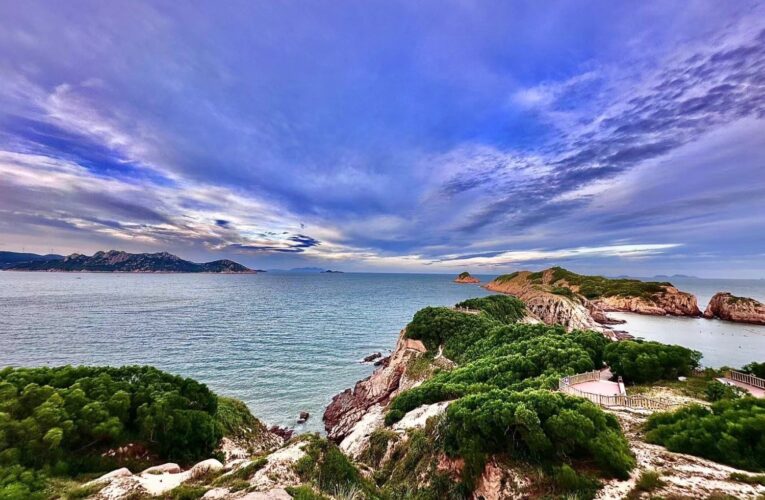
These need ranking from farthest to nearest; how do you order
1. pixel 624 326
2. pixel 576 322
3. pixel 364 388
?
pixel 624 326 < pixel 576 322 < pixel 364 388

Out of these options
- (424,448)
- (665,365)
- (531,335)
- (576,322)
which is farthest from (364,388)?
(576,322)

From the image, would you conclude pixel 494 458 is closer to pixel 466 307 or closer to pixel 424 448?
pixel 424 448

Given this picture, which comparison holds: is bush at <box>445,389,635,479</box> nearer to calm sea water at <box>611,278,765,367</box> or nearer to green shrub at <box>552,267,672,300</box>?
calm sea water at <box>611,278,765,367</box>

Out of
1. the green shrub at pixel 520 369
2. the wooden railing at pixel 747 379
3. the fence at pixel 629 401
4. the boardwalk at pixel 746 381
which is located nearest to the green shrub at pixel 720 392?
the boardwalk at pixel 746 381

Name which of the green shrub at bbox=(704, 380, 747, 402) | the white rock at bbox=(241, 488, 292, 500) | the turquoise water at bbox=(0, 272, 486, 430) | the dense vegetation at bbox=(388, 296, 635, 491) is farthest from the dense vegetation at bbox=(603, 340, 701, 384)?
the turquoise water at bbox=(0, 272, 486, 430)

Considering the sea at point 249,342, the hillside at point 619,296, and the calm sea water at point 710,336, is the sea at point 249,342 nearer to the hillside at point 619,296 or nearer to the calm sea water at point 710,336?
the calm sea water at point 710,336

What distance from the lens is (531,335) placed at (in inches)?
1256

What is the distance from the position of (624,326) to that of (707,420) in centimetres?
7578

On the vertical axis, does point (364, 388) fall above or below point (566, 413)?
below

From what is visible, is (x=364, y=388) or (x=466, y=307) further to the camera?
(x=466, y=307)

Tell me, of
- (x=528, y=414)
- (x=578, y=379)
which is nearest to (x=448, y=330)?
(x=578, y=379)

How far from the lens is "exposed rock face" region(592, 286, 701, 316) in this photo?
87.8 meters

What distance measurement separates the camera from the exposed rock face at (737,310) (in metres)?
75.8

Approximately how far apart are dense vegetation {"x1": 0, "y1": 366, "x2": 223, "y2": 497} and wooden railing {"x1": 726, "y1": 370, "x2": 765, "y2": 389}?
34044 mm
